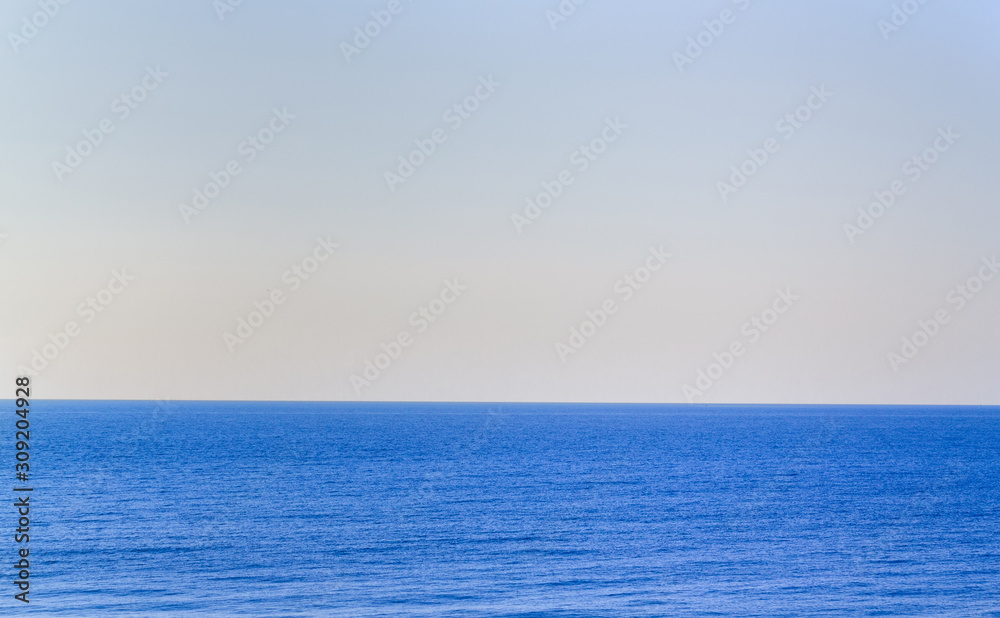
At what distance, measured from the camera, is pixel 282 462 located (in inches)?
4158

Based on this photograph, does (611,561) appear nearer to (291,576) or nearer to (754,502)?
(291,576)

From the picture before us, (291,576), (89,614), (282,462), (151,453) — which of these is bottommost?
(89,614)

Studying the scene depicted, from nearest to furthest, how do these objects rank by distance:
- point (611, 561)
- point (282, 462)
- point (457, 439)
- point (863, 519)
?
1. point (611, 561)
2. point (863, 519)
3. point (282, 462)
4. point (457, 439)

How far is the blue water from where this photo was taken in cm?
4153

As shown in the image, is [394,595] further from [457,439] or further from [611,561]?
[457,439]

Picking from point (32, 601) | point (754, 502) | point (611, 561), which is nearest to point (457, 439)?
point (754, 502)

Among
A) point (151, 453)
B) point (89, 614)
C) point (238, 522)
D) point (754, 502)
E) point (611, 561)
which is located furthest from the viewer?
point (151, 453)

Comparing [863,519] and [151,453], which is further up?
[151,453]

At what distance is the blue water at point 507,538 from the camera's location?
41.5 metres

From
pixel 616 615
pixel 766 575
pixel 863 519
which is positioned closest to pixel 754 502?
pixel 863 519

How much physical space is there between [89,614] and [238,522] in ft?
75.3

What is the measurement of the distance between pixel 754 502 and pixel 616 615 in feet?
126

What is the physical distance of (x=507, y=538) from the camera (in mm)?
55125

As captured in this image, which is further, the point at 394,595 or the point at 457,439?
the point at 457,439
